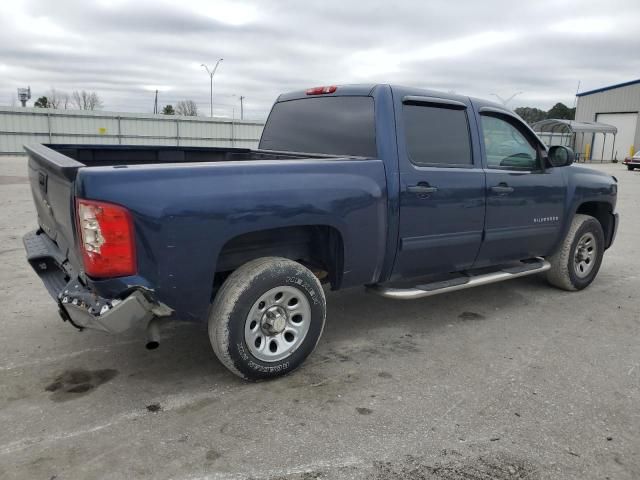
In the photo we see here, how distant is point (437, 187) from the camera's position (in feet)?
13.6

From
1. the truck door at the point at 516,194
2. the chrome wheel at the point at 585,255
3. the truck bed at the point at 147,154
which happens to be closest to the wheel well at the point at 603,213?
the chrome wheel at the point at 585,255

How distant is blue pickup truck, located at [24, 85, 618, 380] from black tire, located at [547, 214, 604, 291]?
0.06 ft

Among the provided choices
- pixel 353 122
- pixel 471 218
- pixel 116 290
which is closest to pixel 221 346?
pixel 116 290

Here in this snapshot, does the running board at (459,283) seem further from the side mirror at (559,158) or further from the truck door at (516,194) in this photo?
the side mirror at (559,158)

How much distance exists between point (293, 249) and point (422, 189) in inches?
40.5

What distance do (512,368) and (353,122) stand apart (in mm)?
2087

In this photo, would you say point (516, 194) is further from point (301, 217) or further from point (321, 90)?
point (301, 217)

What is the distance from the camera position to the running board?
162 inches

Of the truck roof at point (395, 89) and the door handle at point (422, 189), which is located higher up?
the truck roof at point (395, 89)

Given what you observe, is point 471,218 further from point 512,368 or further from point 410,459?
point 410,459

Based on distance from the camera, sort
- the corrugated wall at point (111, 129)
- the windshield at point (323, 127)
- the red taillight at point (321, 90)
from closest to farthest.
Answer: the windshield at point (323, 127) < the red taillight at point (321, 90) < the corrugated wall at point (111, 129)

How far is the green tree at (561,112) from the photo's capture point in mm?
71188

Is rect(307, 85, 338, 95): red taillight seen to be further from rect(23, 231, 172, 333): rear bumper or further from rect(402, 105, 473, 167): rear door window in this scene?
rect(23, 231, 172, 333): rear bumper

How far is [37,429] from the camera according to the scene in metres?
2.98
